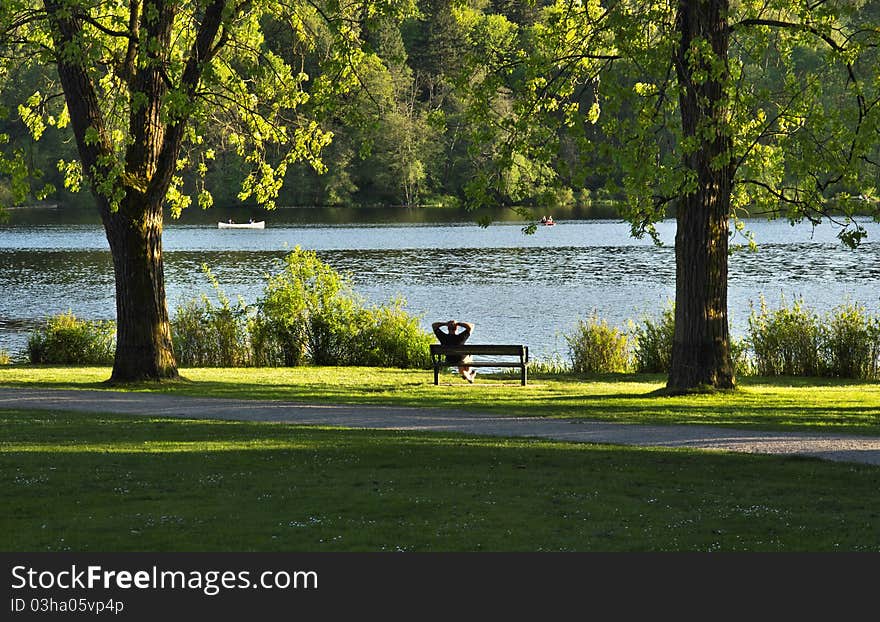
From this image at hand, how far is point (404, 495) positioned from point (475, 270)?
161ft

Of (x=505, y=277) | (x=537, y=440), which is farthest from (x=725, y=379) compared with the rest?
(x=505, y=277)

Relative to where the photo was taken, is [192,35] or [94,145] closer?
[94,145]

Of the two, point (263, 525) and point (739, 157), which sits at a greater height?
point (739, 157)

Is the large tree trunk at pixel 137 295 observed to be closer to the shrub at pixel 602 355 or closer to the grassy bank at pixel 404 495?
the grassy bank at pixel 404 495

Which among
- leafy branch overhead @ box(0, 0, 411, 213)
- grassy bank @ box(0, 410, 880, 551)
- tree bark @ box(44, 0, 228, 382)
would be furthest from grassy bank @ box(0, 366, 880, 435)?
leafy branch overhead @ box(0, 0, 411, 213)

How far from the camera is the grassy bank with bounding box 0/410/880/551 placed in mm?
8648

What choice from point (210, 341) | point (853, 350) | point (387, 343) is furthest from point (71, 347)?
point (853, 350)

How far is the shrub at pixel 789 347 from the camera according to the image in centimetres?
2448

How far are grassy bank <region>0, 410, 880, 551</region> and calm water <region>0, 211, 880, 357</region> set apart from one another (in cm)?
1737

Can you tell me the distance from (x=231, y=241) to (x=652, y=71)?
66.3 m

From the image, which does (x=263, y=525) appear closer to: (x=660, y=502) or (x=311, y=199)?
(x=660, y=502)

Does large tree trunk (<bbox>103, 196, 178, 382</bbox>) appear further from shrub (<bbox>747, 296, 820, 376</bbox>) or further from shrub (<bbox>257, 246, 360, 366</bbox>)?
shrub (<bbox>747, 296, 820, 376</bbox>)

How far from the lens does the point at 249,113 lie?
24.1 m

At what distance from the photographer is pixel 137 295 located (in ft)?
69.4
